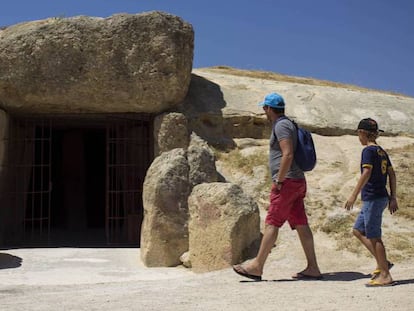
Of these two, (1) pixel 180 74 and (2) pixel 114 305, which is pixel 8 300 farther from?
(1) pixel 180 74

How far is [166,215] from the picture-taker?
7.95 m

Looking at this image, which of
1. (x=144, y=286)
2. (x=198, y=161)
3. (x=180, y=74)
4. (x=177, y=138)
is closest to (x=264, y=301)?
(x=144, y=286)

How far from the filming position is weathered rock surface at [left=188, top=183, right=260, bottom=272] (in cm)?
697

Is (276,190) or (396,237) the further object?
(396,237)

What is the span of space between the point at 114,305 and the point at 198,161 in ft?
13.1

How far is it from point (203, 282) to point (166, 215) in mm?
2055

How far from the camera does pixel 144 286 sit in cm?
590

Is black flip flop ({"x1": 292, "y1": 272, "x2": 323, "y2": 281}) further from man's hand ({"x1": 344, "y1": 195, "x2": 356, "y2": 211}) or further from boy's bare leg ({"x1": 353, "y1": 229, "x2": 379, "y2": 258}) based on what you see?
man's hand ({"x1": 344, "y1": 195, "x2": 356, "y2": 211})

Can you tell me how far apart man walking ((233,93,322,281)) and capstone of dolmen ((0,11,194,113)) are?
483cm

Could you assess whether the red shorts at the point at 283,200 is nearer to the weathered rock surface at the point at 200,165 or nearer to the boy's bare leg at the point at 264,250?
the boy's bare leg at the point at 264,250

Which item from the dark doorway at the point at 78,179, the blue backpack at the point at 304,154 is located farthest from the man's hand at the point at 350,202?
the dark doorway at the point at 78,179

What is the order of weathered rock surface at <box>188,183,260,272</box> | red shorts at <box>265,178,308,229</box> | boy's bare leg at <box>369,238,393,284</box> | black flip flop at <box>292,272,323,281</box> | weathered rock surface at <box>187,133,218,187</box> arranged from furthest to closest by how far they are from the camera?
weathered rock surface at <box>187,133,218,187</box>
weathered rock surface at <box>188,183,260,272</box>
black flip flop at <box>292,272,323,281</box>
red shorts at <box>265,178,308,229</box>
boy's bare leg at <box>369,238,393,284</box>

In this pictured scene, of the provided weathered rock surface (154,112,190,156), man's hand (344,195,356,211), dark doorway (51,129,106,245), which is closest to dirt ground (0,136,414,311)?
man's hand (344,195,356,211)

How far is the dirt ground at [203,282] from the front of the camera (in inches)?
184
